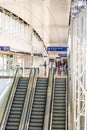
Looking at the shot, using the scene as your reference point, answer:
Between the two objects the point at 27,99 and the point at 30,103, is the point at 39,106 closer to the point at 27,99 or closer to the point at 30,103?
the point at 30,103

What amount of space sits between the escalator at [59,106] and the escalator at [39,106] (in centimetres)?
67

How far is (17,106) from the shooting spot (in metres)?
16.8

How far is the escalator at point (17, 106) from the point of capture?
15.3 m

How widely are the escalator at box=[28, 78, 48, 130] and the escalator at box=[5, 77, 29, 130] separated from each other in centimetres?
73

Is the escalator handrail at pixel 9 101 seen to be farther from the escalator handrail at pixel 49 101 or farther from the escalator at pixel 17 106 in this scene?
the escalator handrail at pixel 49 101

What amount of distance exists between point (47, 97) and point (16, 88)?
2.47 m

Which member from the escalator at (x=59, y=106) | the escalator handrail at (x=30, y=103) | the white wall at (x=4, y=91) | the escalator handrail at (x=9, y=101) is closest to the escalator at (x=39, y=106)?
the escalator handrail at (x=30, y=103)

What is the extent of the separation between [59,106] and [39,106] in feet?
3.97

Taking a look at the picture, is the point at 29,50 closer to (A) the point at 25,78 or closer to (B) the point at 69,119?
(A) the point at 25,78

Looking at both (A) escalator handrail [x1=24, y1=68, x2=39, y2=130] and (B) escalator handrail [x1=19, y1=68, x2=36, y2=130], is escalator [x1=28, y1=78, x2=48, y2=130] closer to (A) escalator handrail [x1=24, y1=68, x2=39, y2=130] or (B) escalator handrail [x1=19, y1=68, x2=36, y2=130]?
(A) escalator handrail [x1=24, y1=68, x2=39, y2=130]

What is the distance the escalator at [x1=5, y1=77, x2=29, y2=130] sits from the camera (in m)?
15.3

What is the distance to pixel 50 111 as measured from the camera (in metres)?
15.8

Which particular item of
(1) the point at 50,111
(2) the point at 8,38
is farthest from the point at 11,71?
(2) the point at 8,38

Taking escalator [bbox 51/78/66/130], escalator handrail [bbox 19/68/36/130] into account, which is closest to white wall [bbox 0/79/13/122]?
escalator handrail [bbox 19/68/36/130]
